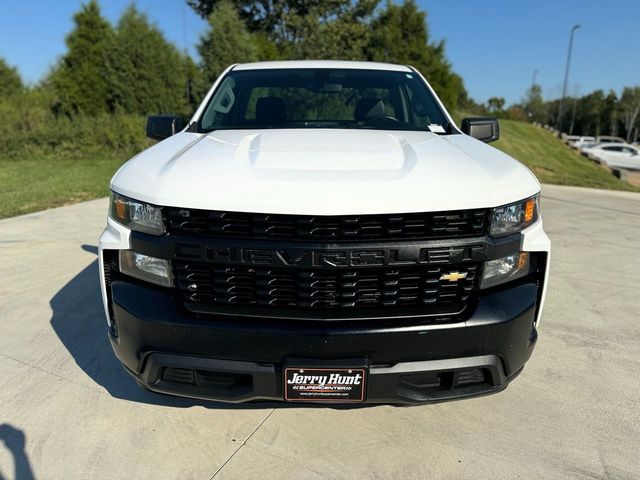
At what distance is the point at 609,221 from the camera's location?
24.7ft

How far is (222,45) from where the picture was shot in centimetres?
1762

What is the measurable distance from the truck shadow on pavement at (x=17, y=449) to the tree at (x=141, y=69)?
15553 millimetres

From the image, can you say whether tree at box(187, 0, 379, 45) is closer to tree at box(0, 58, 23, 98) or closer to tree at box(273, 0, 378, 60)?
tree at box(273, 0, 378, 60)

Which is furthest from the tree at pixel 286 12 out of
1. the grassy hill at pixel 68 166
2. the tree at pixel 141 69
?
the grassy hill at pixel 68 166

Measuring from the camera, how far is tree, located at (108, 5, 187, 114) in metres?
15.7

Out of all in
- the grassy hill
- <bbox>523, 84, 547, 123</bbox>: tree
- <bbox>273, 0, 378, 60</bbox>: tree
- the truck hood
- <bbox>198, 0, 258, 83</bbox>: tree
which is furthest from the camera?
<bbox>523, 84, 547, 123</bbox>: tree

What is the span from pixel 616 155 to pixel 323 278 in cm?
3092

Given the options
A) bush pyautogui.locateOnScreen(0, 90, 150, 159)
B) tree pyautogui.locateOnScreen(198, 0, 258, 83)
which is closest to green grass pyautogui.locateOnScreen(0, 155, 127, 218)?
bush pyautogui.locateOnScreen(0, 90, 150, 159)

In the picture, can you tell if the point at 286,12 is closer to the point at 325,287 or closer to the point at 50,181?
the point at 50,181

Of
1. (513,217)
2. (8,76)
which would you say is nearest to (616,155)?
(513,217)

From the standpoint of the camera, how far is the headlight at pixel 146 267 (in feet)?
6.40

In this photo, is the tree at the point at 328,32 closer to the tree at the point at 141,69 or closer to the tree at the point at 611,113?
the tree at the point at 141,69

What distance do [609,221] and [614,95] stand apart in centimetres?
9380

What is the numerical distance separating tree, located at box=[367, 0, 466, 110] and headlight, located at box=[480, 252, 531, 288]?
73.9ft
